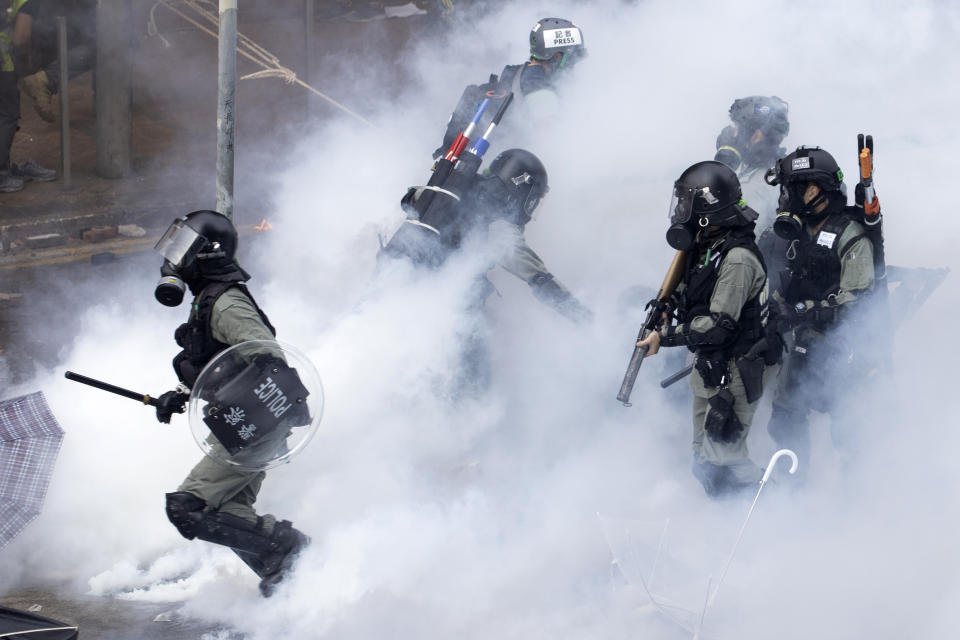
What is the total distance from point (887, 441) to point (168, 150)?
6.59 meters

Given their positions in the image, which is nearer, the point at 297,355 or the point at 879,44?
the point at 297,355

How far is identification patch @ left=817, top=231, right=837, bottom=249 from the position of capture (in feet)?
16.1

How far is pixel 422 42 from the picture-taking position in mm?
9547

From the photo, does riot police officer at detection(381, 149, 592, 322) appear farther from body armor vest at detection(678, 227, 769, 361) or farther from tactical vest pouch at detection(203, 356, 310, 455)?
tactical vest pouch at detection(203, 356, 310, 455)

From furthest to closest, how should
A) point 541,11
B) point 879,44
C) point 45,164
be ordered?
point 45,164, point 541,11, point 879,44

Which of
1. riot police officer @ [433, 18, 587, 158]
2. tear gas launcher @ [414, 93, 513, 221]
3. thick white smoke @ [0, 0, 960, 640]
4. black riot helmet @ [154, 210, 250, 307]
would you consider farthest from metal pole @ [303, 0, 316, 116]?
black riot helmet @ [154, 210, 250, 307]

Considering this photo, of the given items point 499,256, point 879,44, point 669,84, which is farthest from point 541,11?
point 499,256

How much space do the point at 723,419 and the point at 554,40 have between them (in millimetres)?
3159

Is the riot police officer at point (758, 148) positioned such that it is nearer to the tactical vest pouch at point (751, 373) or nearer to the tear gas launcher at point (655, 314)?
the tear gas launcher at point (655, 314)

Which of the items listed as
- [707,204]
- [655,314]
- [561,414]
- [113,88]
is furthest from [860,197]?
[113,88]

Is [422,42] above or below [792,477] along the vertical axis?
above

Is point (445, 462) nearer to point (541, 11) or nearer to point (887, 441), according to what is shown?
point (887, 441)

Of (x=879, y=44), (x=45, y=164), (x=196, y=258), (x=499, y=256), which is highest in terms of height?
(x=879, y=44)

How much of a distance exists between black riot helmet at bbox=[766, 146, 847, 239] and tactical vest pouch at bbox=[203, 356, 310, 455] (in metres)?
2.38
